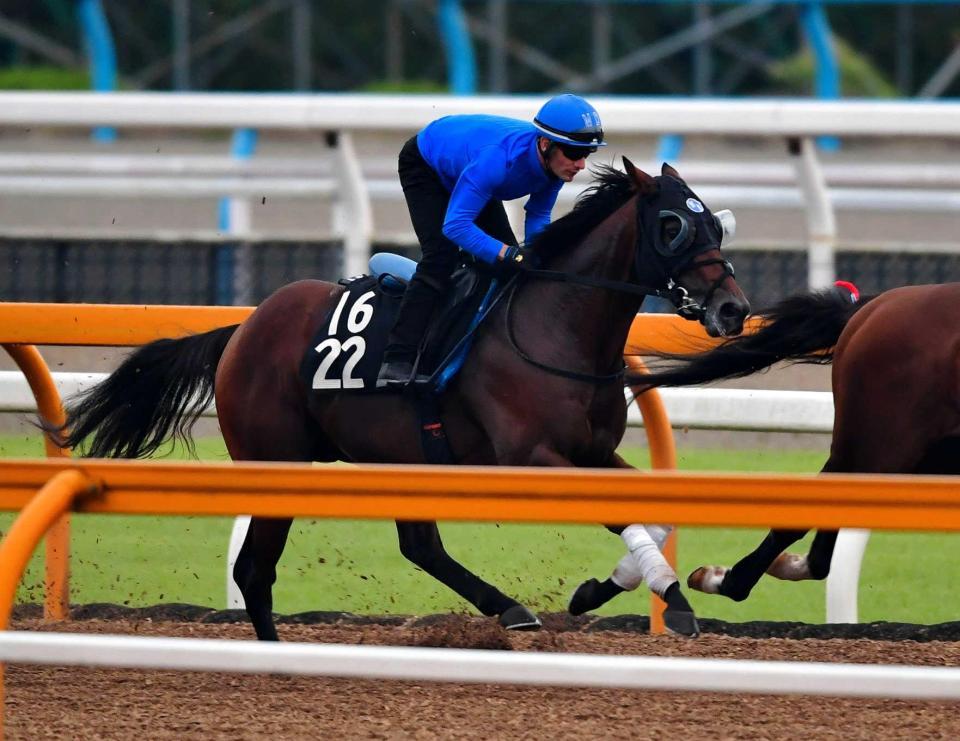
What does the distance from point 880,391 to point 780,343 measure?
47cm

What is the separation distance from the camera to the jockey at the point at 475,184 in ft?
14.1

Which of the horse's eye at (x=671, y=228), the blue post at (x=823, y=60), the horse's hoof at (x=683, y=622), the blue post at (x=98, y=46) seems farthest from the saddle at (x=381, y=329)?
the blue post at (x=98, y=46)

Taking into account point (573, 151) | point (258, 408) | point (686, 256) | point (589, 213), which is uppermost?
point (573, 151)

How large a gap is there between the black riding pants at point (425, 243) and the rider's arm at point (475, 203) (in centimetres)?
15

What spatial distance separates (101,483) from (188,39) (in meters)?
24.8

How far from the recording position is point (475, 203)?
4320 millimetres

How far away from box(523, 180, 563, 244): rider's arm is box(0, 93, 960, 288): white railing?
203cm

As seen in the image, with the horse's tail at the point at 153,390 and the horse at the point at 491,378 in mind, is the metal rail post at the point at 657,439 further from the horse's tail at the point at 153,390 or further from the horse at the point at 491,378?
the horse's tail at the point at 153,390

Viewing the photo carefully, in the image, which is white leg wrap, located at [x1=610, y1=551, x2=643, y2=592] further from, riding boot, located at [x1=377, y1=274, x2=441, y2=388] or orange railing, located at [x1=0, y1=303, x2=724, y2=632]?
riding boot, located at [x1=377, y1=274, x2=441, y2=388]

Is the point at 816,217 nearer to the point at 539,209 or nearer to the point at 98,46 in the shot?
the point at 539,209

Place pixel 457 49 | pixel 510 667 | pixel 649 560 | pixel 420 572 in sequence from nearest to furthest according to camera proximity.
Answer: pixel 510 667, pixel 649 560, pixel 420 572, pixel 457 49

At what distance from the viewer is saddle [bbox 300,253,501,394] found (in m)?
4.38

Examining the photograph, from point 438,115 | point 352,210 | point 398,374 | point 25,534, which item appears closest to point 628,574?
point 398,374

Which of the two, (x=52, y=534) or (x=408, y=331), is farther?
(x=52, y=534)
